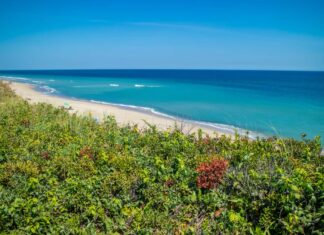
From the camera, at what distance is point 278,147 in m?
8.19

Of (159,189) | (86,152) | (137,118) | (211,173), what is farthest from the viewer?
(137,118)

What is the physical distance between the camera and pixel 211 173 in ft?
19.1

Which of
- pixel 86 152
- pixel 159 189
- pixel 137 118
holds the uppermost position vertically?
pixel 86 152

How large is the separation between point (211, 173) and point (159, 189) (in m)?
0.98

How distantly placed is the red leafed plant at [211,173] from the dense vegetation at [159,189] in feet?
0.06

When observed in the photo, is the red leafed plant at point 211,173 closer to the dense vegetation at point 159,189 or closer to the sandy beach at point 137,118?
the dense vegetation at point 159,189

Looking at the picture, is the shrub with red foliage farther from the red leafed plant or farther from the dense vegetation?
the red leafed plant

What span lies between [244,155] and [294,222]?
101 inches

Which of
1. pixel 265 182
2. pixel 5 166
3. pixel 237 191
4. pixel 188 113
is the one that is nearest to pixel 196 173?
pixel 237 191

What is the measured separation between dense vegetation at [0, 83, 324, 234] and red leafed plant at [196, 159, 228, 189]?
2 centimetres

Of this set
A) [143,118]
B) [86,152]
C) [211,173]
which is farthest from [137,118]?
[211,173]

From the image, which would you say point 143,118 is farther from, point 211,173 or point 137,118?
point 211,173

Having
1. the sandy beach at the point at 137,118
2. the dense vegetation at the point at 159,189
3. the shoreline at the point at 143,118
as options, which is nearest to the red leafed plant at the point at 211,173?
the dense vegetation at the point at 159,189

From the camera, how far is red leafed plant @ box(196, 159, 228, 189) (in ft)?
18.6
